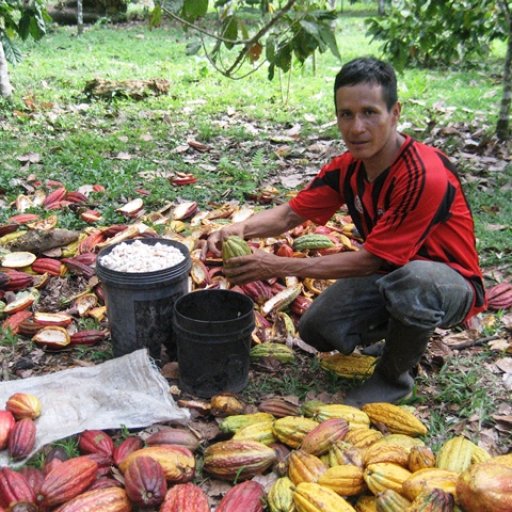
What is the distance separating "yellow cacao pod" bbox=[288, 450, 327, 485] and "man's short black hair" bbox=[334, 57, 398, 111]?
1.50 meters

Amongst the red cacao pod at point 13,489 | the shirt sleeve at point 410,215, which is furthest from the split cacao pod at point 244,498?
the shirt sleeve at point 410,215

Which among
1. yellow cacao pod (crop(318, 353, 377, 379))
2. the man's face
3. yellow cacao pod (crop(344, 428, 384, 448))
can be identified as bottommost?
yellow cacao pod (crop(318, 353, 377, 379))

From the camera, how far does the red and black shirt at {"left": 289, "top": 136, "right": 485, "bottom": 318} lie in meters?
2.60

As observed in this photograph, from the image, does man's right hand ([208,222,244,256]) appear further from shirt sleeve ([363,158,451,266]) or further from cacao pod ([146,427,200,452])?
cacao pod ([146,427,200,452])

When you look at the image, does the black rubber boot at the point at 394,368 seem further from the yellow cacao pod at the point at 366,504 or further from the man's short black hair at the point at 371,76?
the man's short black hair at the point at 371,76

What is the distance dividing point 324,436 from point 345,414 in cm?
23

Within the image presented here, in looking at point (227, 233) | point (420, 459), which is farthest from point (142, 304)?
point (420, 459)

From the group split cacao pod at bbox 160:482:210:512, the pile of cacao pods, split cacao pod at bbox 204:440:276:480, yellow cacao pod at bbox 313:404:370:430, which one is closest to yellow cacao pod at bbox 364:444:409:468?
the pile of cacao pods

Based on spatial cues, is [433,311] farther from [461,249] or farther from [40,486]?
[40,486]

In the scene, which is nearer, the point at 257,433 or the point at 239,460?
the point at 239,460

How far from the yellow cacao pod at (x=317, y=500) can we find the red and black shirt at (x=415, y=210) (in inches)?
40.0

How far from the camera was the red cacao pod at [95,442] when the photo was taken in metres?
2.52

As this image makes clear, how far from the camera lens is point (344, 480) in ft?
7.40

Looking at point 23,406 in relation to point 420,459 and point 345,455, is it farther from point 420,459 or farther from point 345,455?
point 420,459
